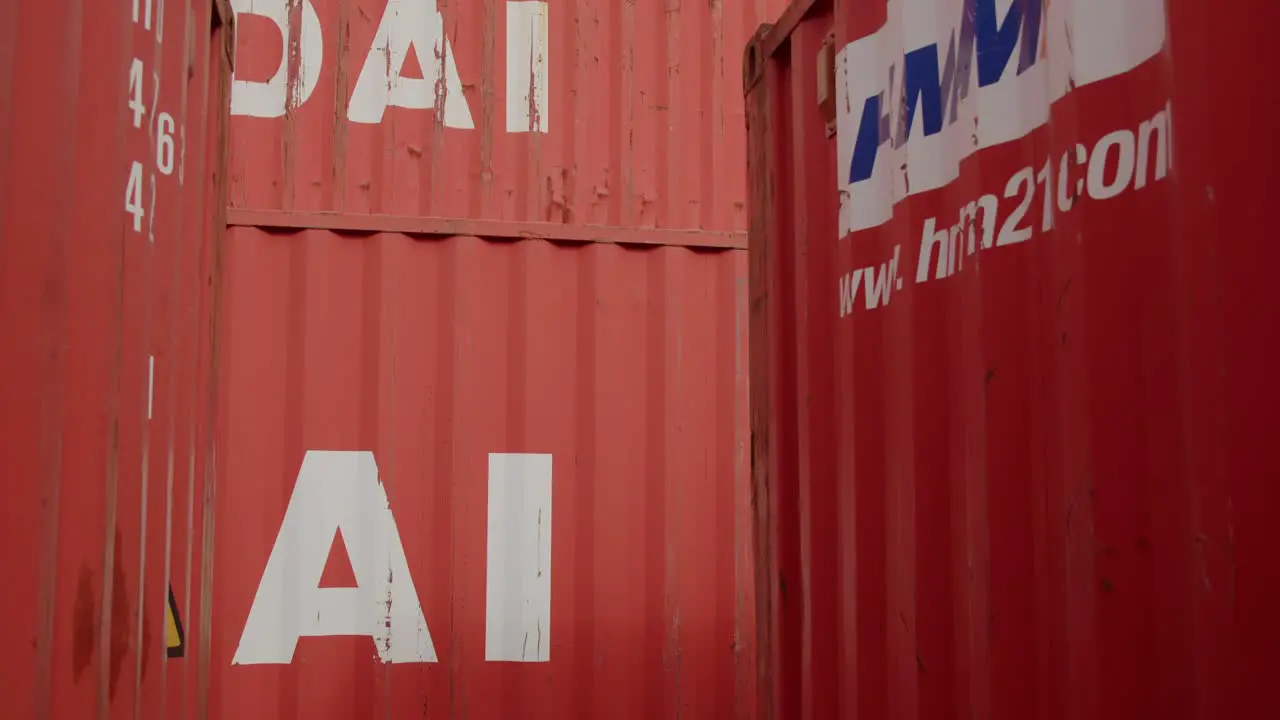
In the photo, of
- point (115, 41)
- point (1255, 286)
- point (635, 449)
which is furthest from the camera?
point (635, 449)

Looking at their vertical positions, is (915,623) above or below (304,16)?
below

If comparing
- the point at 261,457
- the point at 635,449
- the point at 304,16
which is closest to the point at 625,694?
the point at 635,449

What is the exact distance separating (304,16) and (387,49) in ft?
1.36

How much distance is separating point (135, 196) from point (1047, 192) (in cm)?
179

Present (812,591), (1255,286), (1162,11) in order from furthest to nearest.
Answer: (812,591) < (1162,11) < (1255,286)

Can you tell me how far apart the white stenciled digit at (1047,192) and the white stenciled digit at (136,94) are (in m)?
1.79

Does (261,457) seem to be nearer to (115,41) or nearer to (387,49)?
(387,49)

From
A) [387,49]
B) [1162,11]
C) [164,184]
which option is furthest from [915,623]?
[387,49]

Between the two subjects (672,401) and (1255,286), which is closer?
(1255,286)

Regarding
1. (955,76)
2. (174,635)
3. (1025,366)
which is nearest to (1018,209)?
(1025,366)

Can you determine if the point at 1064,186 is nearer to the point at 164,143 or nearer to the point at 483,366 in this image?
the point at 164,143

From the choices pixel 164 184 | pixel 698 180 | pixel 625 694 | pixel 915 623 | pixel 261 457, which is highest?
pixel 698 180

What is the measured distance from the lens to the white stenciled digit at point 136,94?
83.7 inches

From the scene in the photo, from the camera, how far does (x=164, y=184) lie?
2.33m
